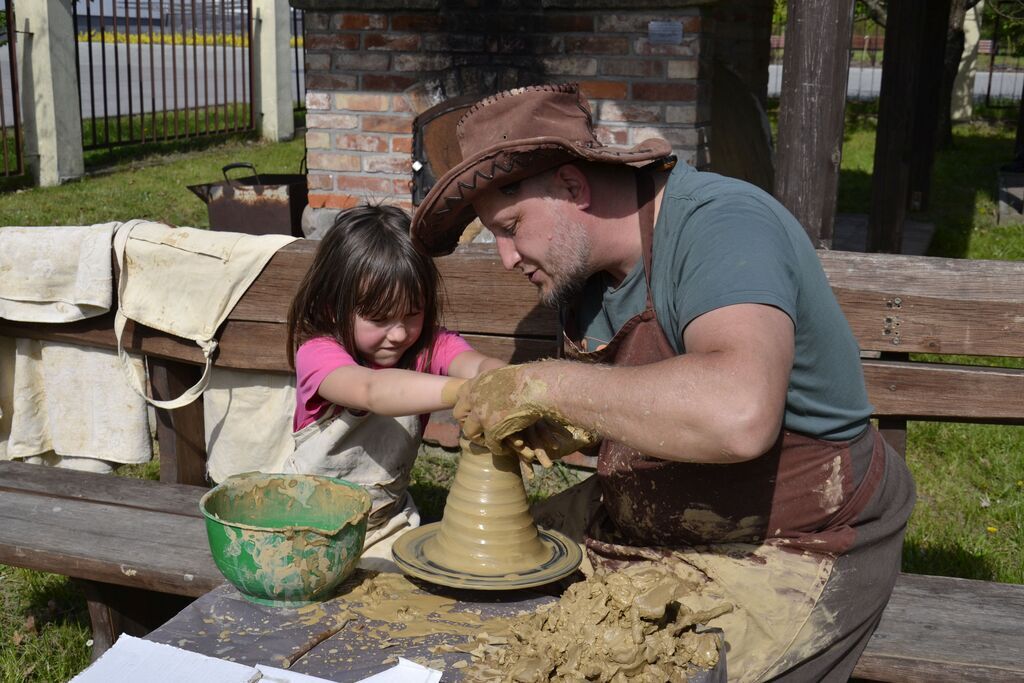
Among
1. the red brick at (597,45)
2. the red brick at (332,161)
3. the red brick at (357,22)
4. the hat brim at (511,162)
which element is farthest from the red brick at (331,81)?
the hat brim at (511,162)

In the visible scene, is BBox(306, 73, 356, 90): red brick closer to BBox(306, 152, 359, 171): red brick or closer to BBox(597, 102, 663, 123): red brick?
BBox(306, 152, 359, 171): red brick

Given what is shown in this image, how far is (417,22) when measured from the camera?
579 cm

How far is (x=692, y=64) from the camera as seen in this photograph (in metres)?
5.36

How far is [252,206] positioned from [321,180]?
483 mm

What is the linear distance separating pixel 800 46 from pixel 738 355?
259 cm

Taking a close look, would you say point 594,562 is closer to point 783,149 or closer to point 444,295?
point 444,295

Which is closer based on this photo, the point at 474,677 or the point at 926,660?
the point at 474,677

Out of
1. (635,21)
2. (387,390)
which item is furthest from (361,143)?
(387,390)

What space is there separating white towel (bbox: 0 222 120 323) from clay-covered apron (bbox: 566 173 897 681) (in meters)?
2.09

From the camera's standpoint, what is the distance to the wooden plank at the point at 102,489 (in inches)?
129

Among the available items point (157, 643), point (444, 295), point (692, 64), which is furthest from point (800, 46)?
point (157, 643)

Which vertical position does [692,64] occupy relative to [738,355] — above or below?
above

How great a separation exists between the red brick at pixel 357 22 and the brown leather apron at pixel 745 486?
154 inches

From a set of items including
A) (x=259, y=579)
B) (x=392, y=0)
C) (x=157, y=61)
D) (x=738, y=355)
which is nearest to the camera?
(x=738, y=355)
